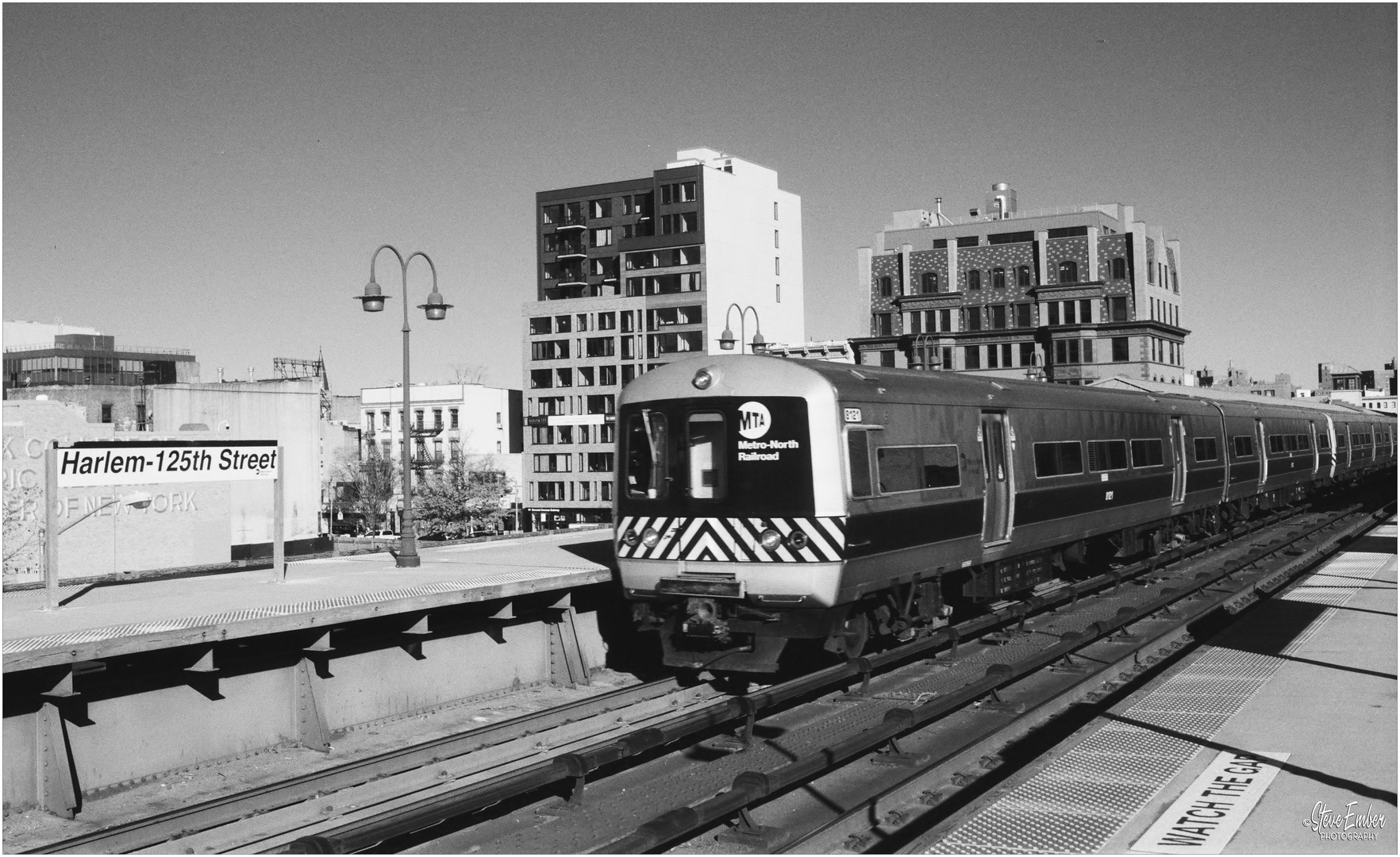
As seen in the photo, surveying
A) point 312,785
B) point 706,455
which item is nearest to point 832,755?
point 312,785

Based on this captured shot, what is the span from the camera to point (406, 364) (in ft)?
67.3

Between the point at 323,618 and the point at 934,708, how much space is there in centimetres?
609

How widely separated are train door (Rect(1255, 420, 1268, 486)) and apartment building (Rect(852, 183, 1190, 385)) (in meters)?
61.8

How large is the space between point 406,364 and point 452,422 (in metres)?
92.8

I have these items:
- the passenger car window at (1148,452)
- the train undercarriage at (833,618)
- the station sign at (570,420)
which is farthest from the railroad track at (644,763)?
the station sign at (570,420)

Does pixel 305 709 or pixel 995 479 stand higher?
pixel 995 479

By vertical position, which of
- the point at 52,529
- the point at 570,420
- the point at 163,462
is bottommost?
the point at 52,529

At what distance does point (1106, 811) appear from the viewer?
9.16 m

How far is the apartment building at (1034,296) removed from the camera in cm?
10038

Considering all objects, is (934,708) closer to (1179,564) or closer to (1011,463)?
(1011,463)

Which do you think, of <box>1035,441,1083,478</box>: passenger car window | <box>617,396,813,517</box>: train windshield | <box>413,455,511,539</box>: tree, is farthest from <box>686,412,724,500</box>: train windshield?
<box>413,455,511,539</box>: tree

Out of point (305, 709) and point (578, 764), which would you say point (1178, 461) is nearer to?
point (305, 709)

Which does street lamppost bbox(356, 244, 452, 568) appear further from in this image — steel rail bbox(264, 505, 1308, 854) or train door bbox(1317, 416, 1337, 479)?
train door bbox(1317, 416, 1337, 479)

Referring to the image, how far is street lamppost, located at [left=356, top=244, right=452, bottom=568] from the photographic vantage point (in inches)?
730
